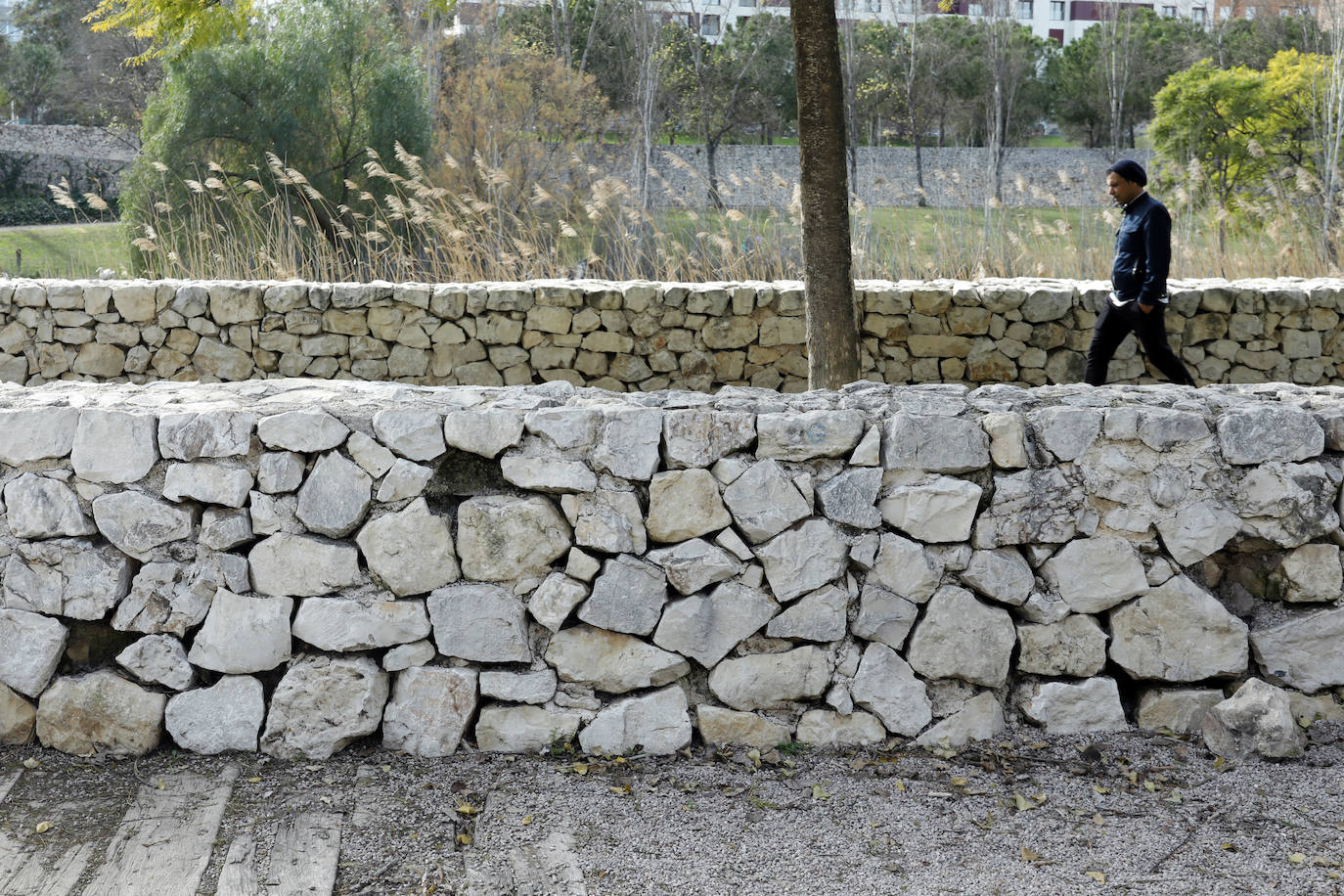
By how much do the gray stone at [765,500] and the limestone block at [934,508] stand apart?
0.84 ft

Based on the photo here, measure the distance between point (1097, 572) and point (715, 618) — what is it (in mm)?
1069

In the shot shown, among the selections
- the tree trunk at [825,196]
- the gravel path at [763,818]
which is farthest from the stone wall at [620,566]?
the tree trunk at [825,196]

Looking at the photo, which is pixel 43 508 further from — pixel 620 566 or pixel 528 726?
pixel 620 566

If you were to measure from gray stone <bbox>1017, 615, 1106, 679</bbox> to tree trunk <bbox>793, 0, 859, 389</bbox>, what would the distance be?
2.04 meters

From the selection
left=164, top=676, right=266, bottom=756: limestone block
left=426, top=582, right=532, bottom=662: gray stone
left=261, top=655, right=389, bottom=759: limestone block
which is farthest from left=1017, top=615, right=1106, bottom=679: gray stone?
left=164, top=676, right=266, bottom=756: limestone block

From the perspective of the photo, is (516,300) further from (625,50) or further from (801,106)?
(625,50)

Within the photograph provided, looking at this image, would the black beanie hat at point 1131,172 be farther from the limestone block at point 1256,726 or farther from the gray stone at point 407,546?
the gray stone at point 407,546

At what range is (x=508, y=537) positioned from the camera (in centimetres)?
296

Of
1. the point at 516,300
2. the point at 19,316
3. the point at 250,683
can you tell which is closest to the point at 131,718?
the point at 250,683

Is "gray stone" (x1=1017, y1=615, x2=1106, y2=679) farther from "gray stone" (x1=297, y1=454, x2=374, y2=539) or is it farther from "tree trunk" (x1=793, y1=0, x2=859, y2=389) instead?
"tree trunk" (x1=793, y1=0, x2=859, y2=389)

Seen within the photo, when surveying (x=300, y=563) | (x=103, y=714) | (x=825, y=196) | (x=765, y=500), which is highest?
(x=825, y=196)

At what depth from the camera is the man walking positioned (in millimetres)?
5430

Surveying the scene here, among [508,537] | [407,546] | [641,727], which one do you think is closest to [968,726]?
[641,727]

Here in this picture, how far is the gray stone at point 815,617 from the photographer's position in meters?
2.99
